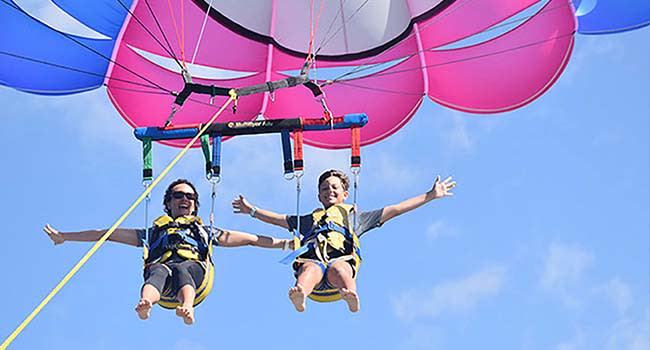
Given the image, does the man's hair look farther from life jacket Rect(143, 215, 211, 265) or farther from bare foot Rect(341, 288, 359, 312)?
bare foot Rect(341, 288, 359, 312)

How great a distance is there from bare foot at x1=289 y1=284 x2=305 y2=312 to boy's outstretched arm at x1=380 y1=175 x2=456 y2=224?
94 centimetres

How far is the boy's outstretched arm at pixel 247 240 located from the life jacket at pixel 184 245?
8.3 inches

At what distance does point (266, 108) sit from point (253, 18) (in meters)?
0.68

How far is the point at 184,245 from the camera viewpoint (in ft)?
17.9

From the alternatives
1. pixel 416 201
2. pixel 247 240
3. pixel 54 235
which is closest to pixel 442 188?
pixel 416 201

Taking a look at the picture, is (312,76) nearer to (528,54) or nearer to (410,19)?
(410,19)

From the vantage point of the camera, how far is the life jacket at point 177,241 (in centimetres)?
543

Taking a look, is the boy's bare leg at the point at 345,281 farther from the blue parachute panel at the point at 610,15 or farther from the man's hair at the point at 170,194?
the blue parachute panel at the point at 610,15

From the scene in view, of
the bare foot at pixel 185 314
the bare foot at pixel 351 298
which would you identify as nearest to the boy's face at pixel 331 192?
the bare foot at pixel 351 298

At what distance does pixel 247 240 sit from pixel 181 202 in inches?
17.1

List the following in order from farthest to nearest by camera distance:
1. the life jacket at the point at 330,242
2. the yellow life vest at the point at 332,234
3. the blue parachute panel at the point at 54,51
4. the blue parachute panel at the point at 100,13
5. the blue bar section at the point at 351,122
A: 1. the blue parachute panel at the point at 100,13
2. the blue parachute panel at the point at 54,51
3. the blue bar section at the point at 351,122
4. the yellow life vest at the point at 332,234
5. the life jacket at the point at 330,242

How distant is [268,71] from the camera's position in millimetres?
7258

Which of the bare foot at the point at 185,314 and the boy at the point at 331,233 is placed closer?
the bare foot at the point at 185,314

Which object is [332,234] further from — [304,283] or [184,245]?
[184,245]
